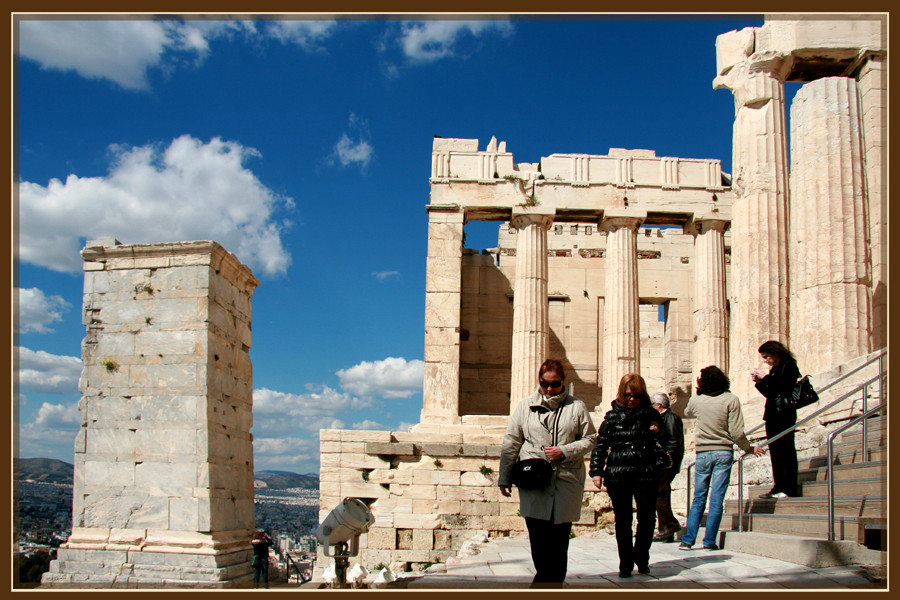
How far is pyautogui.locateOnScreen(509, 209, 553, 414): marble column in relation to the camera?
866 inches

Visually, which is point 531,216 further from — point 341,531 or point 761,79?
point 341,531

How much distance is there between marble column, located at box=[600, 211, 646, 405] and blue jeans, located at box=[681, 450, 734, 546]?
13.4 m

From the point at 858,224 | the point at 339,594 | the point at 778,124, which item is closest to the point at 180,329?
the point at 339,594

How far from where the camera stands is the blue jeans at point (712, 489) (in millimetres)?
8539

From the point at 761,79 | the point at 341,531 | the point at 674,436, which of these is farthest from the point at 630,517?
the point at 761,79

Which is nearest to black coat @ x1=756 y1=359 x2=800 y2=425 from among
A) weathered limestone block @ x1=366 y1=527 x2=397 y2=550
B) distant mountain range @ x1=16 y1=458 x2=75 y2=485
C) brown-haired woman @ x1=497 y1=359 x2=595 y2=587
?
brown-haired woman @ x1=497 y1=359 x2=595 y2=587

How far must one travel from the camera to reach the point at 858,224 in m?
14.6

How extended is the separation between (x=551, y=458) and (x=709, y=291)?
59.1ft

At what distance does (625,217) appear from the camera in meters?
23.0

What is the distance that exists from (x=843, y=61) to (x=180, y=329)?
1255 centimetres

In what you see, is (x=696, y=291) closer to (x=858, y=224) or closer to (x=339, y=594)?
(x=858, y=224)

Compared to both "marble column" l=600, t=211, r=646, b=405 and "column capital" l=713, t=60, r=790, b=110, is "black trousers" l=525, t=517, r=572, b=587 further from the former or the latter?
"marble column" l=600, t=211, r=646, b=405

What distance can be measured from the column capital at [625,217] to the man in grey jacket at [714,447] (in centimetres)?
1456

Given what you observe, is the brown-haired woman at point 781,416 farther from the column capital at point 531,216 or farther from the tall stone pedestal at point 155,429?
the column capital at point 531,216
